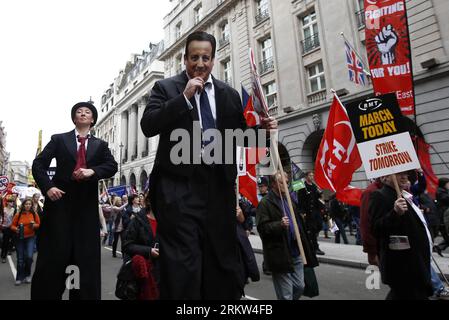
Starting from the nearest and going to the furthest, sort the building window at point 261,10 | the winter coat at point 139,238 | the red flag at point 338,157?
the winter coat at point 139,238 < the red flag at point 338,157 < the building window at point 261,10

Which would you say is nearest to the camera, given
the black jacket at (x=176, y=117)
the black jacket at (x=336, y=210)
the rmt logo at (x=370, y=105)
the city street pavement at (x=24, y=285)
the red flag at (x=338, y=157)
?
the black jacket at (x=176, y=117)

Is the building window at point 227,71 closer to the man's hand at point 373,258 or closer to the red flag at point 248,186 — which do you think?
the red flag at point 248,186

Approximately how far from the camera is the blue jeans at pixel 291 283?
4.10 metres

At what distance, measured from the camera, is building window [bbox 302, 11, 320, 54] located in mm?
18844

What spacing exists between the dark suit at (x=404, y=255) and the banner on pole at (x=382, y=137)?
0.38 meters

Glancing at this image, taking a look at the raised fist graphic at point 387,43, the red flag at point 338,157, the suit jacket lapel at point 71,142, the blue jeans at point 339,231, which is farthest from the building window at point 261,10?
the suit jacket lapel at point 71,142

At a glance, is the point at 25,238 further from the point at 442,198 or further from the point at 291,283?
the point at 442,198

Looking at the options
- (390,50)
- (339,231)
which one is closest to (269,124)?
(390,50)

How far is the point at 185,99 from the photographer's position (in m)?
1.70

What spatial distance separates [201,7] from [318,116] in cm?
1828

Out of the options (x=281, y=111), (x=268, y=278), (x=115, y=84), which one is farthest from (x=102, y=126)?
(x=268, y=278)

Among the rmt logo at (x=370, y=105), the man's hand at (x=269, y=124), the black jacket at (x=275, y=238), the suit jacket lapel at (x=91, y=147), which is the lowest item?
the black jacket at (x=275, y=238)

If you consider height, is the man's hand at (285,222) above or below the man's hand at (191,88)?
below
